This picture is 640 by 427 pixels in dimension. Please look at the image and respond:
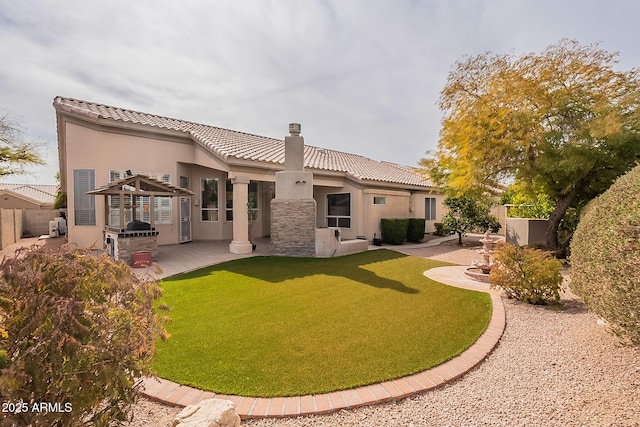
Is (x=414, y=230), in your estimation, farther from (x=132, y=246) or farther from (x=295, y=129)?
(x=132, y=246)

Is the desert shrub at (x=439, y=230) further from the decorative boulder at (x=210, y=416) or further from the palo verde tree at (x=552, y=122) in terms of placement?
the decorative boulder at (x=210, y=416)

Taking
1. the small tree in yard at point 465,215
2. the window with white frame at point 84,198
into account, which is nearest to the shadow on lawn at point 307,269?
the small tree in yard at point 465,215

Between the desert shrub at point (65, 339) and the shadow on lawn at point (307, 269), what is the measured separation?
6.35 m

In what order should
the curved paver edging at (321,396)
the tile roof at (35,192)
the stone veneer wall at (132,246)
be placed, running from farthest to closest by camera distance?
the tile roof at (35,192), the stone veneer wall at (132,246), the curved paver edging at (321,396)

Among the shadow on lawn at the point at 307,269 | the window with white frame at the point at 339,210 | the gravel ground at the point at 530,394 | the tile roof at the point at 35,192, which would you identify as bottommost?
the gravel ground at the point at 530,394

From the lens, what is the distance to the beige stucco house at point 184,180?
1309 cm

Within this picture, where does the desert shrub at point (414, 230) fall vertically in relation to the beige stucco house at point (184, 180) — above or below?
below

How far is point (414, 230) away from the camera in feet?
59.6

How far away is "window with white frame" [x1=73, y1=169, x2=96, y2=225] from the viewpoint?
13109mm

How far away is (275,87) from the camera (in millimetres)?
12938

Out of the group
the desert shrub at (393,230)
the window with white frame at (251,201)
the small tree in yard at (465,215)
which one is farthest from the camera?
the small tree in yard at (465,215)

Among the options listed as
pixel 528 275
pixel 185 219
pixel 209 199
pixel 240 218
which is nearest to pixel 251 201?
pixel 209 199

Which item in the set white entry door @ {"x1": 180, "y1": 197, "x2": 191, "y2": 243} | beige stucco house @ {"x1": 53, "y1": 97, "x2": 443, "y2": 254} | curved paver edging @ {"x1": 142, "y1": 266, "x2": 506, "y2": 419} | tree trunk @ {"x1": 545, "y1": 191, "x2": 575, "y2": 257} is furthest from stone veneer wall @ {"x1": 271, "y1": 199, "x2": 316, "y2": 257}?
tree trunk @ {"x1": 545, "y1": 191, "x2": 575, "y2": 257}

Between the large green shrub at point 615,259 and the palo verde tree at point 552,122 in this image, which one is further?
the palo verde tree at point 552,122
